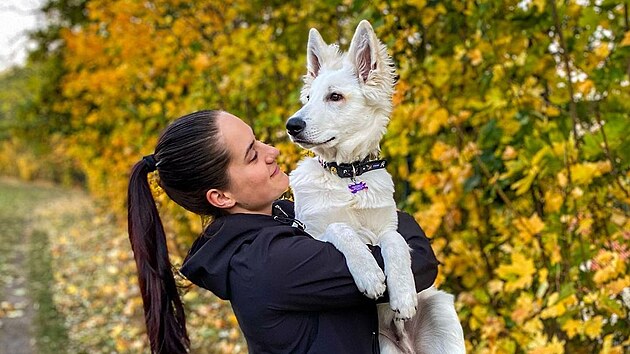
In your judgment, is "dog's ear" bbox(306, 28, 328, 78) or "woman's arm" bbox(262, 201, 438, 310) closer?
"woman's arm" bbox(262, 201, 438, 310)

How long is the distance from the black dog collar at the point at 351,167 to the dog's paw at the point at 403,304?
475mm

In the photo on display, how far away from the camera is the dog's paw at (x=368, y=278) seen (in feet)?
6.59

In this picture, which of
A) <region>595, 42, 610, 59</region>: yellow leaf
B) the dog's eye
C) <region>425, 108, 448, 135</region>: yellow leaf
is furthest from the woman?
<region>595, 42, 610, 59</region>: yellow leaf

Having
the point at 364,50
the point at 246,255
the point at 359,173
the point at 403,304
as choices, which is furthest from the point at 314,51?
the point at 403,304

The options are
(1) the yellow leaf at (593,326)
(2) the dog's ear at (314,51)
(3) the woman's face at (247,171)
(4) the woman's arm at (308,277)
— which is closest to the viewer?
(4) the woman's arm at (308,277)

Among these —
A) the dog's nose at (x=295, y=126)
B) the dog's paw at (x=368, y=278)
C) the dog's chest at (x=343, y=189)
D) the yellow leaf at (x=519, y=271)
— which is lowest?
the yellow leaf at (x=519, y=271)

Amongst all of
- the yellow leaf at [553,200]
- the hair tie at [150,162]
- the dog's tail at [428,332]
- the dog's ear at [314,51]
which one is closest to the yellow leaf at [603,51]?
the yellow leaf at [553,200]

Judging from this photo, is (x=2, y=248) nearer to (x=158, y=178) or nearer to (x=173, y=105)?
(x=173, y=105)

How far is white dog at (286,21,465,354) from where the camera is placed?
7.59 feet

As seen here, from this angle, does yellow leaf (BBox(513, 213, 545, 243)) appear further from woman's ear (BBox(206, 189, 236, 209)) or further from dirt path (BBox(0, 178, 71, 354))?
dirt path (BBox(0, 178, 71, 354))

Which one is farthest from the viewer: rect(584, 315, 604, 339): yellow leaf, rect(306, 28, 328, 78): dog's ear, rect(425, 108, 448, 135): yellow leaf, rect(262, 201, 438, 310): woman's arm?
rect(425, 108, 448, 135): yellow leaf

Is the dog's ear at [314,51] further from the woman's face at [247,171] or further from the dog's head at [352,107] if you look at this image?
the woman's face at [247,171]

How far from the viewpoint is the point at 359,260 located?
2.06 m

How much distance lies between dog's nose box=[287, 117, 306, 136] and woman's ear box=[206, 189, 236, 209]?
0.29m
